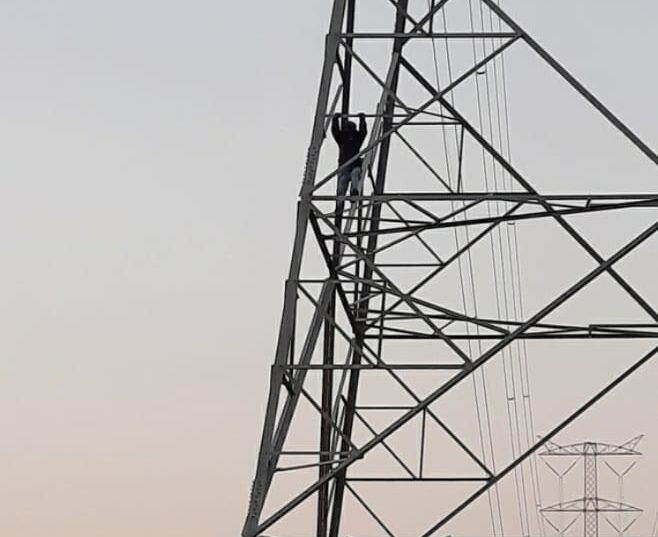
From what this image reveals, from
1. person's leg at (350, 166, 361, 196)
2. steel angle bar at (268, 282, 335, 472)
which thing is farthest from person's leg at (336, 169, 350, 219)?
steel angle bar at (268, 282, 335, 472)

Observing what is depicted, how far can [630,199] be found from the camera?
59.1 ft

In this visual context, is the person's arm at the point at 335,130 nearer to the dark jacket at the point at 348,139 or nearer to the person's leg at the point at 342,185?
the dark jacket at the point at 348,139

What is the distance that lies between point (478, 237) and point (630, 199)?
2.84 m

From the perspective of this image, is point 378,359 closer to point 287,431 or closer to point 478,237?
point 287,431

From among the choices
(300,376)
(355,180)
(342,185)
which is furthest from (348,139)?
(300,376)

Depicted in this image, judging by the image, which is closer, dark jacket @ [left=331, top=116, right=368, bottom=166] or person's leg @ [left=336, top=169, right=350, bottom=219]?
person's leg @ [left=336, top=169, right=350, bottom=219]

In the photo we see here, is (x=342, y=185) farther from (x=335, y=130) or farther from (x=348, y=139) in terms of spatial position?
(x=335, y=130)

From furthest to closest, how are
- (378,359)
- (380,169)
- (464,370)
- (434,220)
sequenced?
(380,169)
(434,220)
(378,359)
(464,370)

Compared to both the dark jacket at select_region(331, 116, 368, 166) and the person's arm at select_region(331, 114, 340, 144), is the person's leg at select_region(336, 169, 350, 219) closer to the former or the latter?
the dark jacket at select_region(331, 116, 368, 166)

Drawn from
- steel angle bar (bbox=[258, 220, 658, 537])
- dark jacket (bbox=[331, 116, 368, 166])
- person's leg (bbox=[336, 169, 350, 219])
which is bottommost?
steel angle bar (bbox=[258, 220, 658, 537])

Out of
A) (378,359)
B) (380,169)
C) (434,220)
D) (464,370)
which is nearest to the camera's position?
(464,370)

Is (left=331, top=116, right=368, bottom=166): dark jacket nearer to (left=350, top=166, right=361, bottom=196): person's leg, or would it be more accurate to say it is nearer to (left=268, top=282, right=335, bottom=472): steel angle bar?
(left=350, top=166, right=361, bottom=196): person's leg

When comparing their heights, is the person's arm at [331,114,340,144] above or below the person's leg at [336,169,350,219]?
above

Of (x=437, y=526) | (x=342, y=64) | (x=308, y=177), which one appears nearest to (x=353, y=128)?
(x=342, y=64)
